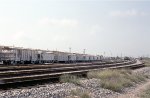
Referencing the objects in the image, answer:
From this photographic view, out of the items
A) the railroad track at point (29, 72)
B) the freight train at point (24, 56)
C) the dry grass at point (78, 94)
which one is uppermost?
the freight train at point (24, 56)

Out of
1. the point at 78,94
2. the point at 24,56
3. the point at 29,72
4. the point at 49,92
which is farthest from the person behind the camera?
the point at 24,56

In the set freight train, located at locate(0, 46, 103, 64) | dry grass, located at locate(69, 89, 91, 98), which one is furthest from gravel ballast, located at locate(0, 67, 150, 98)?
freight train, located at locate(0, 46, 103, 64)

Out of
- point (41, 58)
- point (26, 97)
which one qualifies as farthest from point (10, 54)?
point (26, 97)

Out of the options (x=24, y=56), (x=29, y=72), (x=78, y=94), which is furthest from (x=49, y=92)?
(x=24, y=56)

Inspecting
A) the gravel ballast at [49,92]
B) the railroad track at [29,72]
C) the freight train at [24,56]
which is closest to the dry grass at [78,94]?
the gravel ballast at [49,92]

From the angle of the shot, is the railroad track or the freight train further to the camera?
the freight train

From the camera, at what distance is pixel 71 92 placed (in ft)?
59.6

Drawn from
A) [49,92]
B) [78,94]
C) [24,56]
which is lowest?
[78,94]

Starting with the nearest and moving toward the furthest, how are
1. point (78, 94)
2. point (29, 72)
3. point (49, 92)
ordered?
point (49, 92)
point (78, 94)
point (29, 72)

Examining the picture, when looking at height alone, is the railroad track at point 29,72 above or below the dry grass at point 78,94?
above

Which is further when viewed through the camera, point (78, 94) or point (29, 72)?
point (29, 72)

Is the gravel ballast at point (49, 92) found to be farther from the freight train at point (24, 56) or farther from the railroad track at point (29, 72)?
the freight train at point (24, 56)

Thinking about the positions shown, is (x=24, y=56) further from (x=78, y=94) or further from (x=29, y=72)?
(x=78, y=94)

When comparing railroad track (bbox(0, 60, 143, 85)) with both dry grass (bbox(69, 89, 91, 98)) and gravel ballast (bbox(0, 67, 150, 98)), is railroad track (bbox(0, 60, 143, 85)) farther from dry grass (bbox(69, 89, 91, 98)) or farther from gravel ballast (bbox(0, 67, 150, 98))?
dry grass (bbox(69, 89, 91, 98))
